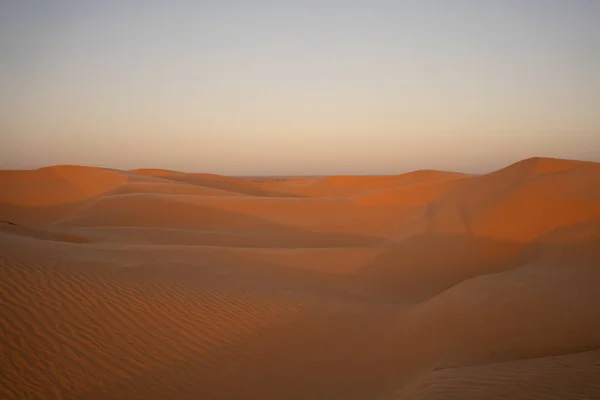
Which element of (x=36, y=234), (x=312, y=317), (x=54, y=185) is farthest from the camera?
(x=54, y=185)

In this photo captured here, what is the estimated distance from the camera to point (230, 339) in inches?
275

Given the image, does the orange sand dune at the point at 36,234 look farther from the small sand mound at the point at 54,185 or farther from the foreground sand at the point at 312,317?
the small sand mound at the point at 54,185

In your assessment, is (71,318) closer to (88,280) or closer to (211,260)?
(88,280)

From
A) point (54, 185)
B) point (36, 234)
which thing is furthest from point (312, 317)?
point (54, 185)

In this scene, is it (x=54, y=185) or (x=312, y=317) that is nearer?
(x=312, y=317)

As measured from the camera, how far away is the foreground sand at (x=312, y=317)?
521 cm

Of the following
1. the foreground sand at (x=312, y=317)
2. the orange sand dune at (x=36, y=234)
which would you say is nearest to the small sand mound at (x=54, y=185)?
the orange sand dune at (x=36, y=234)

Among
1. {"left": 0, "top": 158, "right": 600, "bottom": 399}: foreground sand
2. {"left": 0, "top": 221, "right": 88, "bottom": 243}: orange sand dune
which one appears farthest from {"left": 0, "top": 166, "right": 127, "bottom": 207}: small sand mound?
{"left": 0, "top": 158, "right": 600, "bottom": 399}: foreground sand

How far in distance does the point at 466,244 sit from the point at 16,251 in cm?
1394

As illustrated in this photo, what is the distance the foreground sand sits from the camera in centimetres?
521

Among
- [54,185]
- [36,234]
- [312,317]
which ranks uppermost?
[54,185]

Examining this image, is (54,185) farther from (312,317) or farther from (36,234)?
(312,317)

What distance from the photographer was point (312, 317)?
8.05 metres

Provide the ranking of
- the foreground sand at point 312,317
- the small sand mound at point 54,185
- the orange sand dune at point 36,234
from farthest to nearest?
the small sand mound at point 54,185 → the orange sand dune at point 36,234 → the foreground sand at point 312,317
